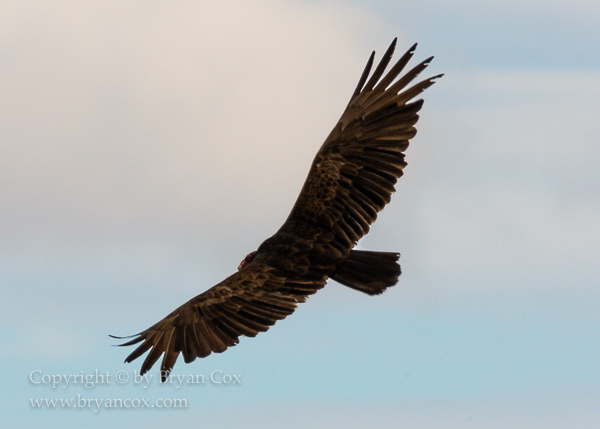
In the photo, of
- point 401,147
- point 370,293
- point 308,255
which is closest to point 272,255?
point 308,255

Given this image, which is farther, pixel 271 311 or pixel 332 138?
pixel 332 138

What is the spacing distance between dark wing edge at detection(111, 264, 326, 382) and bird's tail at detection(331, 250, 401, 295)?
0.49m

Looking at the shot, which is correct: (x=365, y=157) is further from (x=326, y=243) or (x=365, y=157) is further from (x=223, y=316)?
(x=223, y=316)

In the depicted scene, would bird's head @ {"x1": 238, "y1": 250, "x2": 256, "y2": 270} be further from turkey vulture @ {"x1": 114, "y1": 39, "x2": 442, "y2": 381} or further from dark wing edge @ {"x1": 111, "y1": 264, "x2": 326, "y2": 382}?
dark wing edge @ {"x1": 111, "y1": 264, "x2": 326, "y2": 382}

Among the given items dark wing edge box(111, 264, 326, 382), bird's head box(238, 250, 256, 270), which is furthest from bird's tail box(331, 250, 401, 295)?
bird's head box(238, 250, 256, 270)

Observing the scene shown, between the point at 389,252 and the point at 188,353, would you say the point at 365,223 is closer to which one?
the point at 389,252

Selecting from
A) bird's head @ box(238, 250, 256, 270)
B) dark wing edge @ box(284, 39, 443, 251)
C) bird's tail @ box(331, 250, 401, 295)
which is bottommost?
bird's tail @ box(331, 250, 401, 295)

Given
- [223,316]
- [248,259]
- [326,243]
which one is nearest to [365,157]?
[326,243]

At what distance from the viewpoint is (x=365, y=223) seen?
1531 centimetres

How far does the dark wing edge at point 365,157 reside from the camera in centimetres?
1524

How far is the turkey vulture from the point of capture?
1361cm

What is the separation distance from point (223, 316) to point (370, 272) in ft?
7.17

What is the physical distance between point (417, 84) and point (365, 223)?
2069 millimetres

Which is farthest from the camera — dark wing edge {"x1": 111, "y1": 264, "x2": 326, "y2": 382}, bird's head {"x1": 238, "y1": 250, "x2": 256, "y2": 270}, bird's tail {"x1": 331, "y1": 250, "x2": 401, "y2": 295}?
bird's head {"x1": 238, "y1": 250, "x2": 256, "y2": 270}
